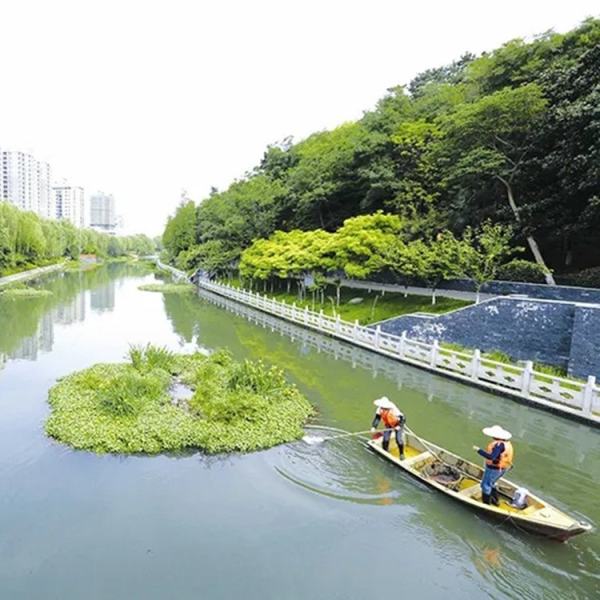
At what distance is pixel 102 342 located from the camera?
68.9 feet

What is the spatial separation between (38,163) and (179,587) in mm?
147760

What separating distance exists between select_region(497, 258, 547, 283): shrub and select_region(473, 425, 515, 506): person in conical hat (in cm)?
1483

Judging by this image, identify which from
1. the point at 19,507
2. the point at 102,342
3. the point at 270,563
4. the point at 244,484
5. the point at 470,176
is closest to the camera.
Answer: the point at 270,563

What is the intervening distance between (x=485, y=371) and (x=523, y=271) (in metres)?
7.93

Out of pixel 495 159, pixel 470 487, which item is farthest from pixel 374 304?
pixel 470 487

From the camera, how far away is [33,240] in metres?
57.2

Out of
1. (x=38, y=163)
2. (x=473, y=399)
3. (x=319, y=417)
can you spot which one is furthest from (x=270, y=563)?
(x=38, y=163)

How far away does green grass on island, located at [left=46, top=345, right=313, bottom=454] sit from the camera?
9766mm

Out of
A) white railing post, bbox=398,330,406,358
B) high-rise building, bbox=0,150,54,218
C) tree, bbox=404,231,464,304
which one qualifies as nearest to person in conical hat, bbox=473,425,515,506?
white railing post, bbox=398,330,406,358

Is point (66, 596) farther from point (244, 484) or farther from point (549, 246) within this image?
point (549, 246)

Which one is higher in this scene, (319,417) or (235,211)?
(235,211)

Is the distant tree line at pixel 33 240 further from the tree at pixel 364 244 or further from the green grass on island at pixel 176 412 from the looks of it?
the green grass on island at pixel 176 412

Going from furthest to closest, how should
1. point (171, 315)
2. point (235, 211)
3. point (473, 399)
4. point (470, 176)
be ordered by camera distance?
point (235, 211)
point (171, 315)
point (470, 176)
point (473, 399)

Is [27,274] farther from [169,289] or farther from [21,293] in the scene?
[169,289]
